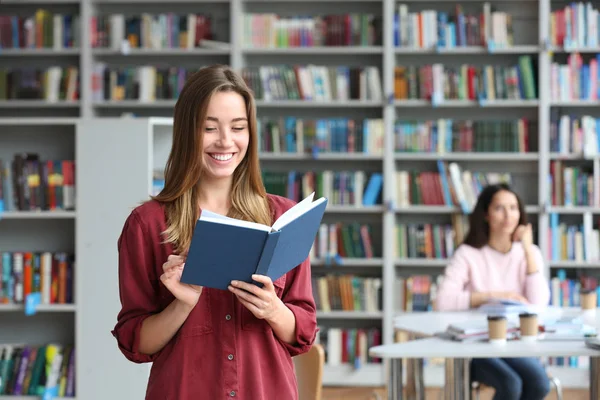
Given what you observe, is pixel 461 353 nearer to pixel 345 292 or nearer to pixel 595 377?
pixel 595 377

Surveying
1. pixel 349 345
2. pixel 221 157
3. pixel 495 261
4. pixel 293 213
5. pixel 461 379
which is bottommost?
pixel 349 345

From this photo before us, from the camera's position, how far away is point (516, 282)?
413 cm

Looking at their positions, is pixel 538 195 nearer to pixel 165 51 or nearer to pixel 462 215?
pixel 462 215

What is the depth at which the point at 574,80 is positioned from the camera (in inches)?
219

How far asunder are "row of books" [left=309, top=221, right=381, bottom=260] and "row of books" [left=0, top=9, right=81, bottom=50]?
6.56 feet

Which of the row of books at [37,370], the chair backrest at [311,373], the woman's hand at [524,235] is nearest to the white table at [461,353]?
the chair backrest at [311,373]

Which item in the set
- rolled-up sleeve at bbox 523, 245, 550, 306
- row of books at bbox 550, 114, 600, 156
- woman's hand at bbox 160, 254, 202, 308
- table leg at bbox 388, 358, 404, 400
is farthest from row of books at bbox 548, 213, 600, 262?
woman's hand at bbox 160, 254, 202, 308

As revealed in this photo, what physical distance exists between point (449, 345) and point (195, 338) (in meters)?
1.52

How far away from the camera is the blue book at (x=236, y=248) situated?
1.53m

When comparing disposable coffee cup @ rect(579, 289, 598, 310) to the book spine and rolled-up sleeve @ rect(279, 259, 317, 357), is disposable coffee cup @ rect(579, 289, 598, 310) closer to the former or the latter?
rolled-up sleeve @ rect(279, 259, 317, 357)

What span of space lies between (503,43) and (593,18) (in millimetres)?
553

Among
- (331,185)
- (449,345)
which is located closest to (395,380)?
(449,345)

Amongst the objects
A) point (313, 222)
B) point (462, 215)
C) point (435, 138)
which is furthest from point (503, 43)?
point (313, 222)

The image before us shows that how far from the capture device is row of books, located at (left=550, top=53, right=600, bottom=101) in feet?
18.2
